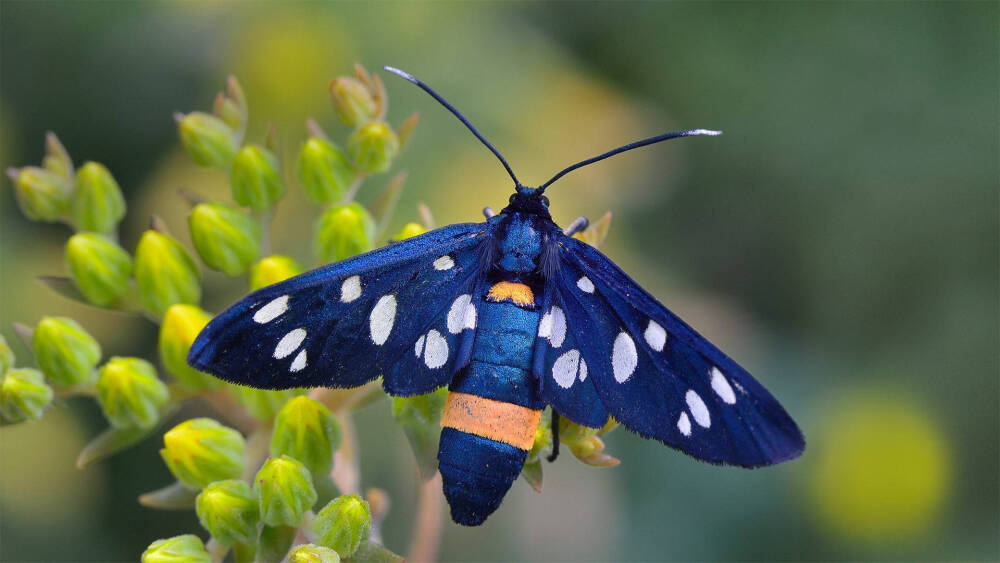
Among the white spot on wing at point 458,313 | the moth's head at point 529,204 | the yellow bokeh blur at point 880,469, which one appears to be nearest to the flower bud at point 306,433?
the white spot on wing at point 458,313

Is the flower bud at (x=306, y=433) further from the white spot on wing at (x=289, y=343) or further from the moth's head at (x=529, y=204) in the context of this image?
the moth's head at (x=529, y=204)

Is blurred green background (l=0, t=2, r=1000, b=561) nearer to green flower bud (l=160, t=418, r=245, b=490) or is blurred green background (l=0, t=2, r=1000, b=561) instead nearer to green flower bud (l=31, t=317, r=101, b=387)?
green flower bud (l=31, t=317, r=101, b=387)

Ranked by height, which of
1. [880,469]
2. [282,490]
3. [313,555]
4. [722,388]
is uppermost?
[880,469]

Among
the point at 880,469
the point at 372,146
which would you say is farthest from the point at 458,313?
the point at 880,469

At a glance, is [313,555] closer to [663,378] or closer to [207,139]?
[663,378]

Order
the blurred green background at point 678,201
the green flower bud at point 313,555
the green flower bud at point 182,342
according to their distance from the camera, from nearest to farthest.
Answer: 1. the green flower bud at point 313,555
2. the green flower bud at point 182,342
3. the blurred green background at point 678,201

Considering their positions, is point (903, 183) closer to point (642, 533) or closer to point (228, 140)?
point (642, 533)

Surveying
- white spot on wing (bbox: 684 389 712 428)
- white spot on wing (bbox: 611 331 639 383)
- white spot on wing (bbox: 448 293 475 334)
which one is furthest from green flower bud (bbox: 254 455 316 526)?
white spot on wing (bbox: 684 389 712 428)
